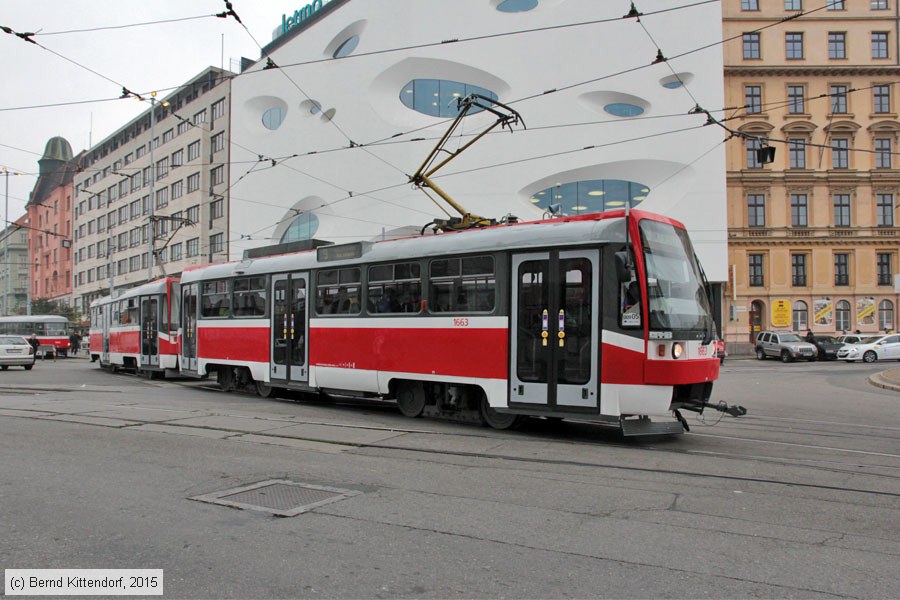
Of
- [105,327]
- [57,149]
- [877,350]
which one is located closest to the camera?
[105,327]

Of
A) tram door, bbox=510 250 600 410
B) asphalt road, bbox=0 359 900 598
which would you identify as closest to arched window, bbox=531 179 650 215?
asphalt road, bbox=0 359 900 598

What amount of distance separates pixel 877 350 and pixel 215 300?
34.4 metres

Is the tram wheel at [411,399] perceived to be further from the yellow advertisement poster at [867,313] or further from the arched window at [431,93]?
the yellow advertisement poster at [867,313]

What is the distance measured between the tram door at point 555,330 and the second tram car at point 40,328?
136 feet

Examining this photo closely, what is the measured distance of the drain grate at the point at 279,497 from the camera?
580 cm

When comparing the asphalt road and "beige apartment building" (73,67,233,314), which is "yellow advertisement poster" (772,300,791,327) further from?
"beige apartment building" (73,67,233,314)

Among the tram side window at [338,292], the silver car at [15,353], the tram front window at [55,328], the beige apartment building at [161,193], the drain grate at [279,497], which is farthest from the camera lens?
the beige apartment building at [161,193]

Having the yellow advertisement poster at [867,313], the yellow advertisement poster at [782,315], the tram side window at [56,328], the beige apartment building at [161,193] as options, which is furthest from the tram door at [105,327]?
the yellow advertisement poster at [867,313]

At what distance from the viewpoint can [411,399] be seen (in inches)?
460

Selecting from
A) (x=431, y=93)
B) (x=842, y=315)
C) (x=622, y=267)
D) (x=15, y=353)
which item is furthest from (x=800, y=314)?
(x=15, y=353)

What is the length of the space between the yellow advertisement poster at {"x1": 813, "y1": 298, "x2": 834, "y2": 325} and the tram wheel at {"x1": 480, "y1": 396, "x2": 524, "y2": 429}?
142 ft

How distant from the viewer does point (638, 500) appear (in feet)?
20.1

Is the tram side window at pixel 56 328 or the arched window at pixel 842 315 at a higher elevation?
the arched window at pixel 842 315

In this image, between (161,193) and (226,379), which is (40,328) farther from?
(226,379)
